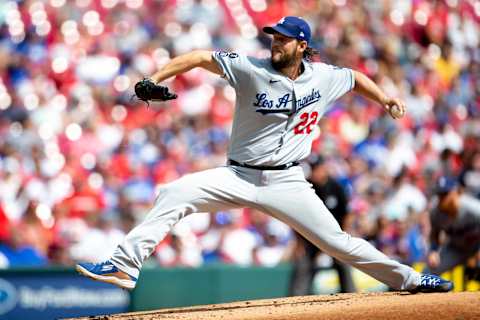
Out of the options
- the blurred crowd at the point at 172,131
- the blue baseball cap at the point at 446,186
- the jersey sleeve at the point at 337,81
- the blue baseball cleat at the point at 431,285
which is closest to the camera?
the jersey sleeve at the point at 337,81

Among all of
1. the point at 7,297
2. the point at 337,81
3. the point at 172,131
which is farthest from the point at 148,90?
the point at 172,131

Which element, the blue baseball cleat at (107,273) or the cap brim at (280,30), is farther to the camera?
the cap brim at (280,30)

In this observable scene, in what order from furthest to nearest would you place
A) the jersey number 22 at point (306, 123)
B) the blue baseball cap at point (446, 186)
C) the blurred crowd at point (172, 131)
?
the blurred crowd at point (172, 131) < the blue baseball cap at point (446, 186) < the jersey number 22 at point (306, 123)

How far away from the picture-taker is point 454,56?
14.9 meters

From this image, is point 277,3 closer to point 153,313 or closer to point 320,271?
point 320,271

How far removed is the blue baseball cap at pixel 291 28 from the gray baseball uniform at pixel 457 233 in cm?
387

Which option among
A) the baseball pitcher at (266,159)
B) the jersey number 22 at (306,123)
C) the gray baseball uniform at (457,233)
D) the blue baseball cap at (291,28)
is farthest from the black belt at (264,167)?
the gray baseball uniform at (457,233)

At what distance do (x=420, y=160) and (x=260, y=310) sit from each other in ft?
25.4

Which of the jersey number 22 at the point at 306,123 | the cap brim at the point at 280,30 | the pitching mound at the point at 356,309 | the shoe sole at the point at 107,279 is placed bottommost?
the pitching mound at the point at 356,309

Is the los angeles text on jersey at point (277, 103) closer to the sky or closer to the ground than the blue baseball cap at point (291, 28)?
closer to the ground

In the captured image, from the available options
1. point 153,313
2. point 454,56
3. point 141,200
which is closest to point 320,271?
point 141,200

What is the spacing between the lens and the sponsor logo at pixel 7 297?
A: 926 cm

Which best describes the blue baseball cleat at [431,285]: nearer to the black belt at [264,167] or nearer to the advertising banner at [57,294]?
the black belt at [264,167]

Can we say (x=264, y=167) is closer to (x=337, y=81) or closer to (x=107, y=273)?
(x=337, y=81)
